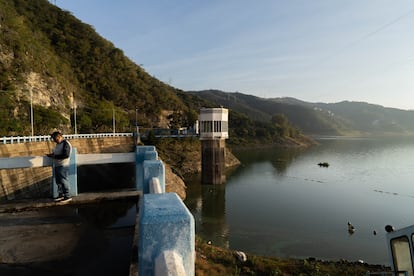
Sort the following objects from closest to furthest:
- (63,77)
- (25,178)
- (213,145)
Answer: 1. (25,178)
2. (213,145)
3. (63,77)

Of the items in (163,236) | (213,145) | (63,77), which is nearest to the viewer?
(163,236)

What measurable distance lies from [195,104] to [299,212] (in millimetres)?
93687

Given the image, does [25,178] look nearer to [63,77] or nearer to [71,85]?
[63,77]

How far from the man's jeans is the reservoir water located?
42.0 feet

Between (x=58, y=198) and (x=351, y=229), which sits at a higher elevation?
(x=58, y=198)

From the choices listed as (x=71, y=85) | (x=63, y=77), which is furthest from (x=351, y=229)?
(x=71, y=85)

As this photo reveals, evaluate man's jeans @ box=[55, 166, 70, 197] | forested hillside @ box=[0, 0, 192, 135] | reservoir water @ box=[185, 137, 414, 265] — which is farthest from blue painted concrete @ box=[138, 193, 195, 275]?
forested hillside @ box=[0, 0, 192, 135]

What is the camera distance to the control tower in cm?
3453

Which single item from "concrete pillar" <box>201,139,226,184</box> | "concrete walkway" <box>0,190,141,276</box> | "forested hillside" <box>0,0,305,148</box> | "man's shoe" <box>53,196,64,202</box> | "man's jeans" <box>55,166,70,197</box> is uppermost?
"forested hillside" <box>0,0,305,148</box>

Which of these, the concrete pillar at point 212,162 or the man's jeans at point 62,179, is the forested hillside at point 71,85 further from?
the man's jeans at point 62,179

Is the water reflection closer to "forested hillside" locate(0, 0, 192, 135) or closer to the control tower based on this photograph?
the control tower

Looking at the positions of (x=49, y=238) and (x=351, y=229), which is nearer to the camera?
(x=49, y=238)

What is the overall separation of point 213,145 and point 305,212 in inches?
575

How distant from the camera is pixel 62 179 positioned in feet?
22.3
